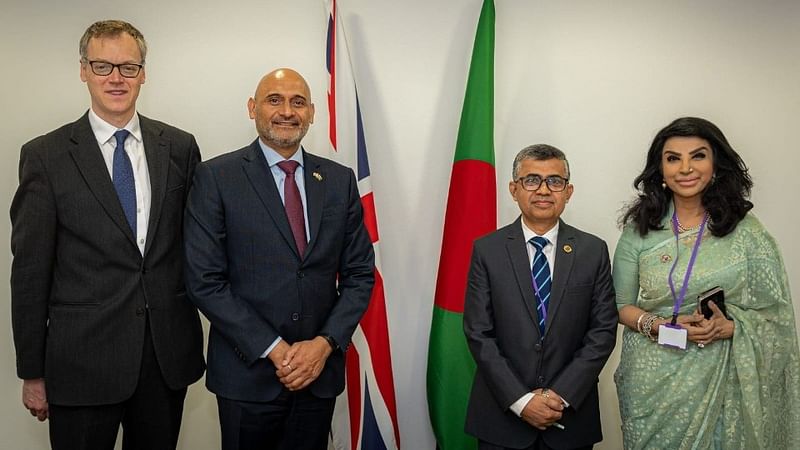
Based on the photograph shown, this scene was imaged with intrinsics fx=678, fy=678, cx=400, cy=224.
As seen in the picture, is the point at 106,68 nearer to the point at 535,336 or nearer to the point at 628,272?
the point at 535,336

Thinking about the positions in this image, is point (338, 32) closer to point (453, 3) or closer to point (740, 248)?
point (453, 3)

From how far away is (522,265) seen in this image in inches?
93.2

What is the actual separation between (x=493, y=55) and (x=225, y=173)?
59.9 inches

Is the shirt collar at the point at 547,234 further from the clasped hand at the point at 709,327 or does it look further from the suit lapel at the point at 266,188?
the suit lapel at the point at 266,188

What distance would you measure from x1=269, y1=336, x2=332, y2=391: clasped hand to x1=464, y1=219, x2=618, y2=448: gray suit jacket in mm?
553

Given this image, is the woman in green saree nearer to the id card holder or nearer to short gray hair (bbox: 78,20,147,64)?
the id card holder

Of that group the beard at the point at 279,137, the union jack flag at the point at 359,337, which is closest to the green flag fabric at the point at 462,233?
the union jack flag at the point at 359,337

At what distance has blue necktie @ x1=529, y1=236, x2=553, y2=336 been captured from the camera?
2.33 m

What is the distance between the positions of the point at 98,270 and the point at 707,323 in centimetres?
200

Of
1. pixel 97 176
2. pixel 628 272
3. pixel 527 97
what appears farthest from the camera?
pixel 527 97

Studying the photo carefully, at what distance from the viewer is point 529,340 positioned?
2309mm

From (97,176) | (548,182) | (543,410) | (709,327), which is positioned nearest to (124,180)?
(97,176)

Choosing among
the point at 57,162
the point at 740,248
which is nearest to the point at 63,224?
the point at 57,162

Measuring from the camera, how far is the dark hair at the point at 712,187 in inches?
93.4
